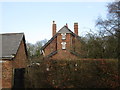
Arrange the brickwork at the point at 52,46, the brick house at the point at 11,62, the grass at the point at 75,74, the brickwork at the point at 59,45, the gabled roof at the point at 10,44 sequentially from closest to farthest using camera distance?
the grass at the point at 75,74 → the brick house at the point at 11,62 → the gabled roof at the point at 10,44 → the brickwork at the point at 59,45 → the brickwork at the point at 52,46

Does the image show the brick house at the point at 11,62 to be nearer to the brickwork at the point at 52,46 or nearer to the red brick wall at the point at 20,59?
the red brick wall at the point at 20,59

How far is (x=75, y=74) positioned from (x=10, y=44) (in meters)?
10.2

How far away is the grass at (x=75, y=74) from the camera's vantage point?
50.0ft

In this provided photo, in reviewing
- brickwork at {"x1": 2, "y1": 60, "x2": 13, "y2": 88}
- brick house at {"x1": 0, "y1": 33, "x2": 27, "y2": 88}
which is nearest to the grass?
brick house at {"x1": 0, "y1": 33, "x2": 27, "y2": 88}

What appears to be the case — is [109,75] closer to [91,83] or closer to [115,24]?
[91,83]

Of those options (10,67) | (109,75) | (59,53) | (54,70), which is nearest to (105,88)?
(109,75)

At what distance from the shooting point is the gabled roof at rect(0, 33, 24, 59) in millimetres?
21059

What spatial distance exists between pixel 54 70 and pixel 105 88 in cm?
414

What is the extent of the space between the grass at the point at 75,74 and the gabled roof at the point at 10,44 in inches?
223

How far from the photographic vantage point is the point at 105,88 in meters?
15.4

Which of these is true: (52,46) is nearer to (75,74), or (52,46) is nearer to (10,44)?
(10,44)

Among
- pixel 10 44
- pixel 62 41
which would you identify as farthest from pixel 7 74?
pixel 62 41

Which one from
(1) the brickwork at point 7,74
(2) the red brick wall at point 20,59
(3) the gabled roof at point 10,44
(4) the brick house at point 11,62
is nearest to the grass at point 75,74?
(4) the brick house at point 11,62

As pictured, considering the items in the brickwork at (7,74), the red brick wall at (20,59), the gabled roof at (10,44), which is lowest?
the brickwork at (7,74)
